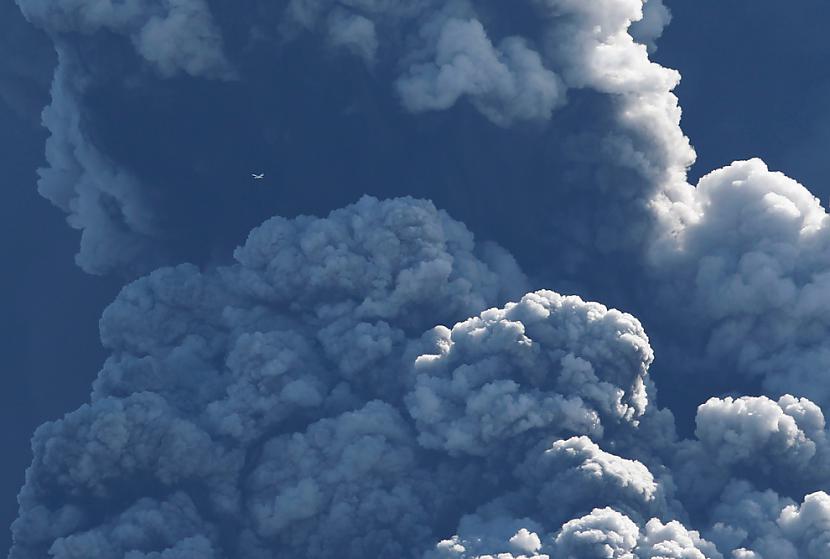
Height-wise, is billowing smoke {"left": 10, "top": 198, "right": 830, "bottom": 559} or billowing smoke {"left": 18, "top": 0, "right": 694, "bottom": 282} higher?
billowing smoke {"left": 18, "top": 0, "right": 694, "bottom": 282}

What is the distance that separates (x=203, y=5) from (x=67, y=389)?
1525 centimetres

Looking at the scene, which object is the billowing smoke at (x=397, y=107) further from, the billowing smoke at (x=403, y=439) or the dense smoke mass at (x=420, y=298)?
the billowing smoke at (x=403, y=439)

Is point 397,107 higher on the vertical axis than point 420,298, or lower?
higher

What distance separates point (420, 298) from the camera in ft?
200

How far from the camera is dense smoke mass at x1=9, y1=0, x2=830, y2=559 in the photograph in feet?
186

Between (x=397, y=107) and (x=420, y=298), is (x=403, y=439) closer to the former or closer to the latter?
(x=420, y=298)

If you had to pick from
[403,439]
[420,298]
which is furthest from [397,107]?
[403,439]

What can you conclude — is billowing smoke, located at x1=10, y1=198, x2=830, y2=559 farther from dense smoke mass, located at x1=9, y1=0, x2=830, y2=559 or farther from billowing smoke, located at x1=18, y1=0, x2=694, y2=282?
billowing smoke, located at x1=18, y1=0, x2=694, y2=282

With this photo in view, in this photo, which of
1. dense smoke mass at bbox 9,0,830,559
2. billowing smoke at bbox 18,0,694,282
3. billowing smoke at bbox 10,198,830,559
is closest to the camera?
billowing smoke at bbox 10,198,830,559

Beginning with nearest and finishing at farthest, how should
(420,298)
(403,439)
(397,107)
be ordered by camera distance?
(403,439)
(420,298)
(397,107)

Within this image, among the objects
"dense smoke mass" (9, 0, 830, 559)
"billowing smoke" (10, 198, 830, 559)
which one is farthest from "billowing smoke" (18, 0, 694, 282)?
"billowing smoke" (10, 198, 830, 559)

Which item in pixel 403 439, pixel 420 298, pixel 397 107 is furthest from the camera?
pixel 397 107

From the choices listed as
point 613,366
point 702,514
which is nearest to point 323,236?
point 613,366

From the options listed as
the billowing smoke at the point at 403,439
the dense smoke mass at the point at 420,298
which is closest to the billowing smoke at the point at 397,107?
the dense smoke mass at the point at 420,298
